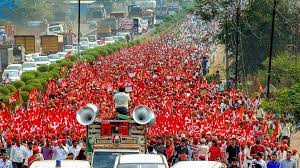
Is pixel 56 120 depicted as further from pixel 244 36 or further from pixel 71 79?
pixel 244 36

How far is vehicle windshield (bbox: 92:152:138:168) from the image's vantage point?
19297mm

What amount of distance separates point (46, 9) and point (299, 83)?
11573cm

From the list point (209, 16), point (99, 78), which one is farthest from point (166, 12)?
point (99, 78)

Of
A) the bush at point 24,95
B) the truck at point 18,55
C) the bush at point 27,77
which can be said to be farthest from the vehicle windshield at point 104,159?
the truck at point 18,55

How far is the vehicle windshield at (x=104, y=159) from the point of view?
19.3 metres

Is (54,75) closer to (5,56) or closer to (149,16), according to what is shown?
(5,56)

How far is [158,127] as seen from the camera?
28.7 metres

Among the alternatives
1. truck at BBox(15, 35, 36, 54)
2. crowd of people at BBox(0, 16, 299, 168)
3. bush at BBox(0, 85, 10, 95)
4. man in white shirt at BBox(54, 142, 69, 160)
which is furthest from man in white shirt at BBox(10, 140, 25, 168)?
truck at BBox(15, 35, 36, 54)

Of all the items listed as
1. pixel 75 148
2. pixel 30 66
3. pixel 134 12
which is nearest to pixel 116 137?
pixel 75 148

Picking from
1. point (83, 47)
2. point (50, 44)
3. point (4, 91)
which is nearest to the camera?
point (4, 91)

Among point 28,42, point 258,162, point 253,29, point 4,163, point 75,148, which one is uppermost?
point 258,162

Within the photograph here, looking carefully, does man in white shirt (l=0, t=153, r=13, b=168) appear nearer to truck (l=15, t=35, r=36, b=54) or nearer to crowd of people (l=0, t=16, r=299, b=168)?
crowd of people (l=0, t=16, r=299, b=168)

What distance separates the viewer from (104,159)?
64.2 feet

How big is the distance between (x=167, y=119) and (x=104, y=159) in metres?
10.6
